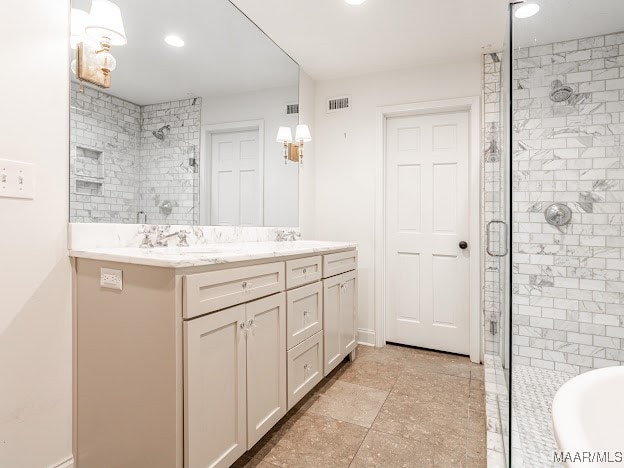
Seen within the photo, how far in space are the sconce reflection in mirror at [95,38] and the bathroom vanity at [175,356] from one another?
0.75 meters

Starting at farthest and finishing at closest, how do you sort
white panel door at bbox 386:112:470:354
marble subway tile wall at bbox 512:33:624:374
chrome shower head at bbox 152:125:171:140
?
white panel door at bbox 386:112:470:354 → marble subway tile wall at bbox 512:33:624:374 → chrome shower head at bbox 152:125:171:140

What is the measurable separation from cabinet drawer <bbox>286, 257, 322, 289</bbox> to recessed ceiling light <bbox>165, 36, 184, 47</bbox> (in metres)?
1.32

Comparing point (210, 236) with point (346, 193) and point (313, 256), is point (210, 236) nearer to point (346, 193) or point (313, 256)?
point (313, 256)

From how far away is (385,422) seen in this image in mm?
1883

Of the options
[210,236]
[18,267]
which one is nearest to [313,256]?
[210,236]

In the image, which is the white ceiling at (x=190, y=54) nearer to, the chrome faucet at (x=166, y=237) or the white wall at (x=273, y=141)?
the white wall at (x=273, y=141)

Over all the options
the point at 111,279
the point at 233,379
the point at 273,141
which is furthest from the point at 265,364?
the point at 273,141

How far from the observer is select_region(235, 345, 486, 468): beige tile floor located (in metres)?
1.59

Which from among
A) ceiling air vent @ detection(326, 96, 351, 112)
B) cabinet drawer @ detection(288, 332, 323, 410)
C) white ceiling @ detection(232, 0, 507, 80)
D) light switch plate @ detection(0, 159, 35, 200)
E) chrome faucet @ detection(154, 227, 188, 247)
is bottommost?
cabinet drawer @ detection(288, 332, 323, 410)

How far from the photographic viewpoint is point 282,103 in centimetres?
280

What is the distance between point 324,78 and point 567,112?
197cm

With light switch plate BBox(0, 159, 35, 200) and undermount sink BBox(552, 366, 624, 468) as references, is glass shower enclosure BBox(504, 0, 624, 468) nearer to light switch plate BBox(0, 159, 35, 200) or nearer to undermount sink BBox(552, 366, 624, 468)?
undermount sink BBox(552, 366, 624, 468)

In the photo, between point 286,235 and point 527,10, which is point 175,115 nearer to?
point 286,235

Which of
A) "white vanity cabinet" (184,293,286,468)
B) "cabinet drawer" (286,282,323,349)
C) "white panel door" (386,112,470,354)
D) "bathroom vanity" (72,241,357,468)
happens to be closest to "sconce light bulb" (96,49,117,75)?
"bathroom vanity" (72,241,357,468)
